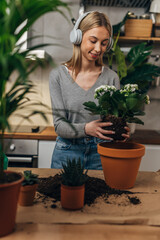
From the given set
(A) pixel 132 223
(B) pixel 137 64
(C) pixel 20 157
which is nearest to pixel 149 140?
(B) pixel 137 64

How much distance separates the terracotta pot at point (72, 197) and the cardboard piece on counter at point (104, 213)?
2 cm

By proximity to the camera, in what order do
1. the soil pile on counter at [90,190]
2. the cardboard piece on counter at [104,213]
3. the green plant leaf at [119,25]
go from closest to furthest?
1. the cardboard piece on counter at [104,213]
2. the soil pile on counter at [90,190]
3. the green plant leaf at [119,25]

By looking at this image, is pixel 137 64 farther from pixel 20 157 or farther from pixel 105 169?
pixel 105 169

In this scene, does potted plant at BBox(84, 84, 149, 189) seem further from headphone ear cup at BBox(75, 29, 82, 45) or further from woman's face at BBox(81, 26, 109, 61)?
headphone ear cup at BBox(75, 29, 82, 45)

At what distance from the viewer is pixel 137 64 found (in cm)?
252

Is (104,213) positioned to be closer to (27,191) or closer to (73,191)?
(73,191)

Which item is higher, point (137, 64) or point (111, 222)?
point (137, 64)

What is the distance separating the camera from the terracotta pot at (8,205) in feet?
2.19

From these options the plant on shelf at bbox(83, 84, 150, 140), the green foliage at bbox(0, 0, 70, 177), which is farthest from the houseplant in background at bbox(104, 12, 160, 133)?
the green foliage at bbox(0, 0, 70, 177)

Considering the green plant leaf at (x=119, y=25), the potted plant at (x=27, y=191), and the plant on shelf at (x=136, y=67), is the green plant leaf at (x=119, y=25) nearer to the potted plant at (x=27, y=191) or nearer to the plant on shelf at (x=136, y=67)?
the plant on shelf at (x=136, y=67)

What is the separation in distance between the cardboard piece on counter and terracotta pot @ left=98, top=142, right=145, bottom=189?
8 cm

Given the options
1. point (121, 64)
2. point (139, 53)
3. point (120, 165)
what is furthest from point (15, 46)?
point (139, 53)

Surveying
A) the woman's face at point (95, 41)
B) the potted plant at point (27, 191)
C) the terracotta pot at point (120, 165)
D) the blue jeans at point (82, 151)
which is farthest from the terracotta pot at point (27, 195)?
the woman's face at point (95, 41)

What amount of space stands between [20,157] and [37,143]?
0.66 feet
